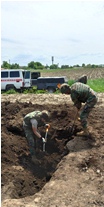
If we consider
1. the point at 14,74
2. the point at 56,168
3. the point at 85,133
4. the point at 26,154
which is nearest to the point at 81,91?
the point at 85,133

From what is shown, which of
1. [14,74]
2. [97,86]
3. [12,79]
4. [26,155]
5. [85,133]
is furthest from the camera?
[97,86]

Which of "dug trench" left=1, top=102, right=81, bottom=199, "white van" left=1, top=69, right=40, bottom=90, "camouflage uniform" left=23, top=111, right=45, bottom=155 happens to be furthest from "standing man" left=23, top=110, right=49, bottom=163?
"white van" left=1, top=69, right=40, bottom=90

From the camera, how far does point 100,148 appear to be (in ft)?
24.4

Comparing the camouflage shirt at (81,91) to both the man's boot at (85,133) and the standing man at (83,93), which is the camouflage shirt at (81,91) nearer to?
the standing man at (83,93)

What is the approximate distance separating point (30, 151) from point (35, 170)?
0.56 metres

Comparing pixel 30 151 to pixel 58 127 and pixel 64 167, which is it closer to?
pixel 64 167

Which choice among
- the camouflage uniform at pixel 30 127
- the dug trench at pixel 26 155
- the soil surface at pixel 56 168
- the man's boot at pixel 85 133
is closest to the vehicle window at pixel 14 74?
the dug trench at pixel 26 155

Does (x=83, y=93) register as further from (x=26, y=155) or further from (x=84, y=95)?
(x=26, y=155)

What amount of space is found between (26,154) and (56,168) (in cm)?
114

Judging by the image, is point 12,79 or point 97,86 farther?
point 97,86

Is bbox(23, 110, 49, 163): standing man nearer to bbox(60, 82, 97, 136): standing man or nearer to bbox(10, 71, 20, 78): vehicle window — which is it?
bbox(60, 82, 97, 136): standing man

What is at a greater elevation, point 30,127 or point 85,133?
point 30,127

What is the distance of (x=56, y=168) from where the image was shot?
279 inches

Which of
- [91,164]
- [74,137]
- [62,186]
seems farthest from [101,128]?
[62,186]
